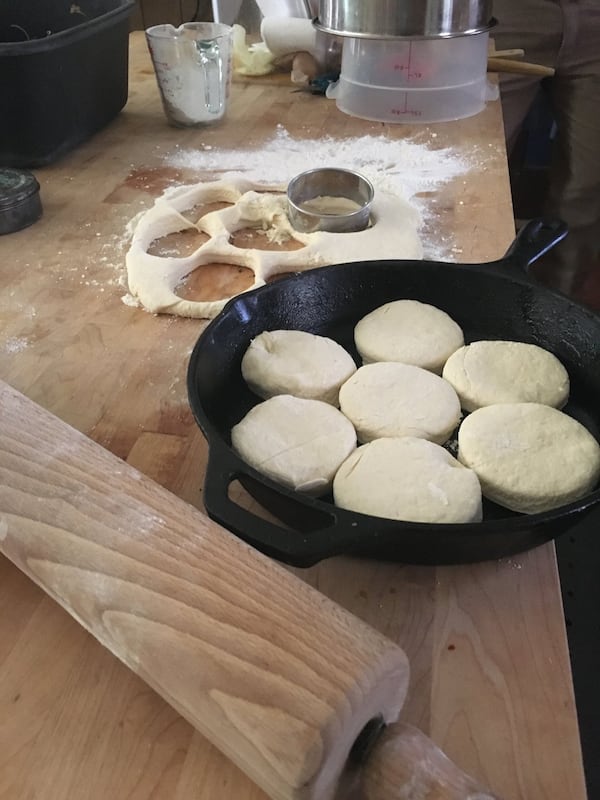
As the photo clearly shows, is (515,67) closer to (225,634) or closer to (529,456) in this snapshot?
(529,456)

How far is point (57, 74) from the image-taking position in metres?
1.21

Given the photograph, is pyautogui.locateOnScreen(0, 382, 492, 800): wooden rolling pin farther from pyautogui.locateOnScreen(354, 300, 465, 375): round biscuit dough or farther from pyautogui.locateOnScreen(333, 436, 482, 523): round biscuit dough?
pyautogui.locateOnScreen(354, 300, 465, 375): round biscuit dough

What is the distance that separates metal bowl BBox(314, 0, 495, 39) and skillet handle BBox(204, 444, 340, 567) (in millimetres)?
983

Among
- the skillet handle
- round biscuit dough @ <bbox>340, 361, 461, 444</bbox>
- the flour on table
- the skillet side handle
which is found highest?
the skillet side handle

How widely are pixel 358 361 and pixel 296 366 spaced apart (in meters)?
0.11

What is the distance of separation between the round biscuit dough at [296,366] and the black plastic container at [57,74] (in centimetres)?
73

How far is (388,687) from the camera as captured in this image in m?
0.41

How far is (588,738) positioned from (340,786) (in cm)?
90

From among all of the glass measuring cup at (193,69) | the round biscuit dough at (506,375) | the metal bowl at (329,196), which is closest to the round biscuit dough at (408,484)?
the round biscuit dough at (506,375)

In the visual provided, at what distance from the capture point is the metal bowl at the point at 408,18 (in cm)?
119

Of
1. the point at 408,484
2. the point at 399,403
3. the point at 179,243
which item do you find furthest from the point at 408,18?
the point at 408,484

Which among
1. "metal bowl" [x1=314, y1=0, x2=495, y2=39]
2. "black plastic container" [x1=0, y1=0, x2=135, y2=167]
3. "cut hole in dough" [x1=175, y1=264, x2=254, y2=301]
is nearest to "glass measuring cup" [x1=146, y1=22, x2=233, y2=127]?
"black plastic container" [x1=0, y1=0, x2=135, y2=167]

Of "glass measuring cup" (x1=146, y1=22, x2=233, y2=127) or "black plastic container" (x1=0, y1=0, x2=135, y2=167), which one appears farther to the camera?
"glass measuring cup" (x1=146, y1=22, x2=233, y2=127)

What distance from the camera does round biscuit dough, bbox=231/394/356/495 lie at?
616mm
